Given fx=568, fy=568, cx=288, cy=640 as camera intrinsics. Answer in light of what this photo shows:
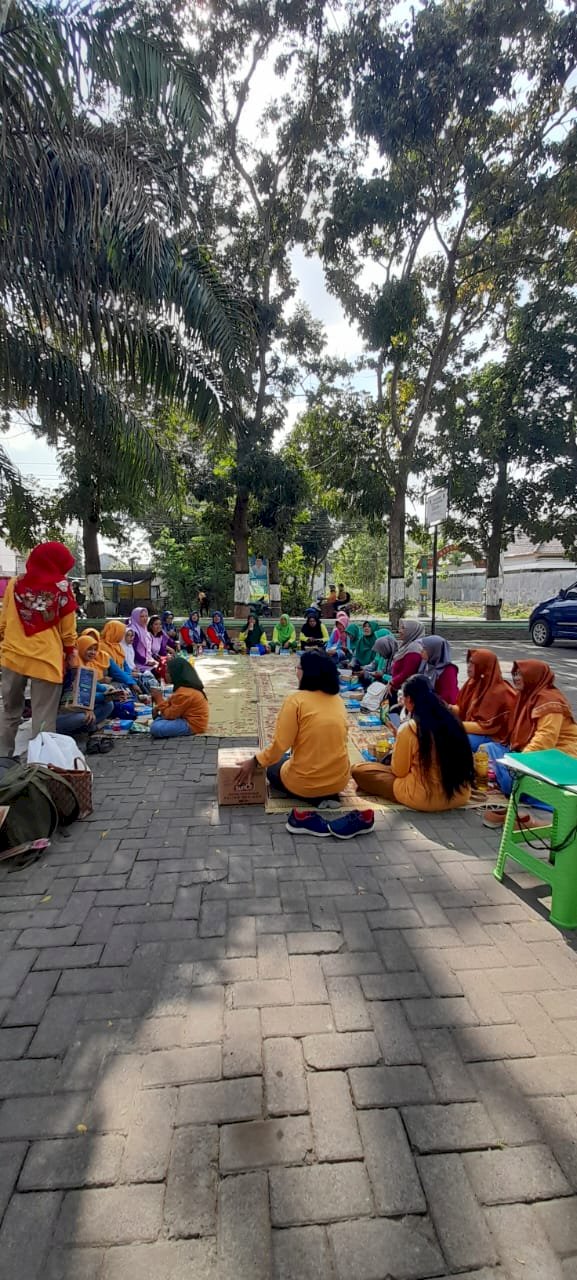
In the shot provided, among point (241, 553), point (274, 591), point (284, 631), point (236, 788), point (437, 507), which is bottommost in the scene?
point (236, 788)

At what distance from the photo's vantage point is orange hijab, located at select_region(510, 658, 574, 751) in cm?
402

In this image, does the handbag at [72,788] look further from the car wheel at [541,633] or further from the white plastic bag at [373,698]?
the car wheel at [541,633]

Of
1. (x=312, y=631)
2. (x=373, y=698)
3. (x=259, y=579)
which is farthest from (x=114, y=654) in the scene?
(x=259, y=579)

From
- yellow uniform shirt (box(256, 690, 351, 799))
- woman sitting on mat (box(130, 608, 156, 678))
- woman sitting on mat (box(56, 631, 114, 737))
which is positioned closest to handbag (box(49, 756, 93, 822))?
yellow uniform shirt (box(256, 690, 351, 799))

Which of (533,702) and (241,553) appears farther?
(241,553)

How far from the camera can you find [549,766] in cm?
293

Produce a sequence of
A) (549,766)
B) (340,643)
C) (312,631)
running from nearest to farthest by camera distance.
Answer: (549,766)
(340,643)
(312,631)

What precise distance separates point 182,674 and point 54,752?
2.18 metres

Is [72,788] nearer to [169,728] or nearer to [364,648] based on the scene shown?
[169,728]

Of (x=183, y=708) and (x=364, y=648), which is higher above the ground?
(x=364, y=648)

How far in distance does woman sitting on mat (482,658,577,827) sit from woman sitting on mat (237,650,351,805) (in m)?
1.12

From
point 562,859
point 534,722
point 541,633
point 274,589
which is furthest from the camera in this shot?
point 274,589

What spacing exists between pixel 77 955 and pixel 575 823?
7.63ft

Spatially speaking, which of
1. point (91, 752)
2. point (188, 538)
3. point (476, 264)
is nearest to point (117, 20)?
point (91, 752)
